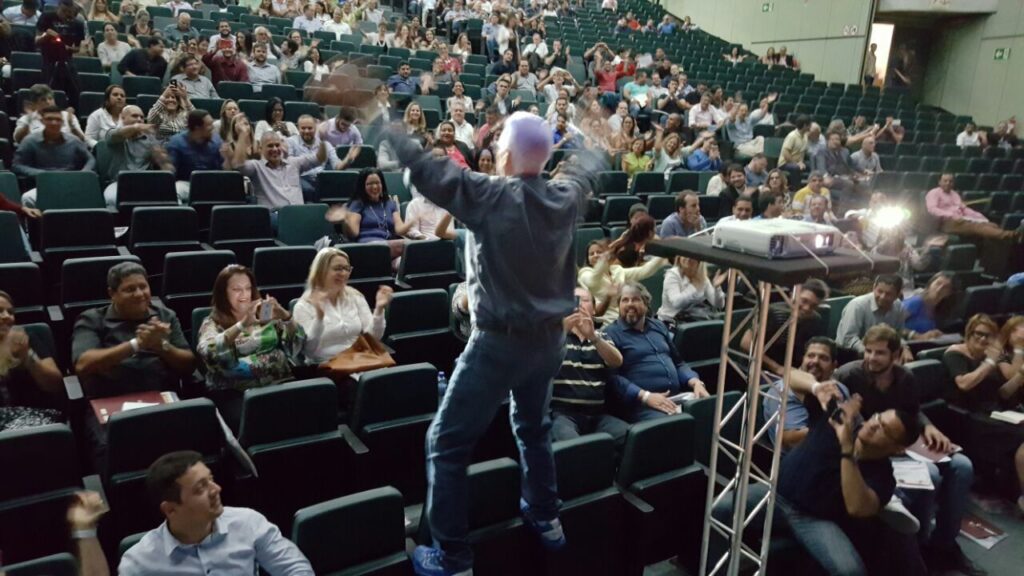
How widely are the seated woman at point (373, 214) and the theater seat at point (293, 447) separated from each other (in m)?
1.78

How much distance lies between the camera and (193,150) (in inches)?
168

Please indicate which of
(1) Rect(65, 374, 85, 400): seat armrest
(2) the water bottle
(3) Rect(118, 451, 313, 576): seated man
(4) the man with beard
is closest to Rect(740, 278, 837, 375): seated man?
(4) the man with beard

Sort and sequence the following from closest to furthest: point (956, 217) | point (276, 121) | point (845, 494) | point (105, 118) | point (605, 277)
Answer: point (845, 494) < point (605, 277) < point (105, 118) < point (276, 121) < point (956, 217)

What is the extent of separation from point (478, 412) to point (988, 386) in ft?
8.82

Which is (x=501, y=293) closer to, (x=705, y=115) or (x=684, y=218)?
(x=684, y=218)

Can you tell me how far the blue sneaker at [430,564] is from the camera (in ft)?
5.50

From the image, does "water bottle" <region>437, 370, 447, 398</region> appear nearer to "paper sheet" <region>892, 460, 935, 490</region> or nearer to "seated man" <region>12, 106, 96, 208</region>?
"paper sheet" <region>892, 460, 935, 490</region>

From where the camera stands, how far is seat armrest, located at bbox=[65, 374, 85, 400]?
7.08ft

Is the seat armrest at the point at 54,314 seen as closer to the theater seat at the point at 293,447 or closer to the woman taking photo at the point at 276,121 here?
the theater seat at the point at 293,447

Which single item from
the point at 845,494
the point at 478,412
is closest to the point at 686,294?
the point at 845,494

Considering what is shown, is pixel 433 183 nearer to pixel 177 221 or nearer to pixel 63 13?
pixel 177 221

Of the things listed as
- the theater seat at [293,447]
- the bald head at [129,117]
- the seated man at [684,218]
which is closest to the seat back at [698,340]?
the seated man at [684,218]

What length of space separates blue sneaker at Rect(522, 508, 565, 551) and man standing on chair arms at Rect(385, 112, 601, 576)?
232mm

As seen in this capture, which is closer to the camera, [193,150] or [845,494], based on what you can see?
[845,494]
